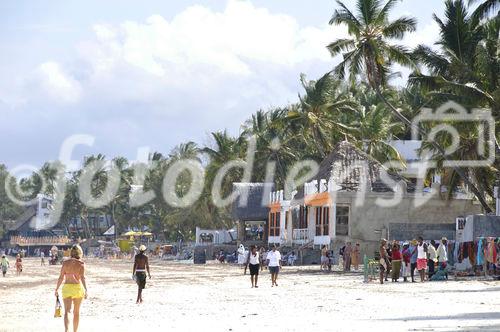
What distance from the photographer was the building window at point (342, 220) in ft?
158

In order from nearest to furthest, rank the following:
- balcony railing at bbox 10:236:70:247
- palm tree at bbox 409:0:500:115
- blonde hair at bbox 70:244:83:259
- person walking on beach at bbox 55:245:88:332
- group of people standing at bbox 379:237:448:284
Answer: person walking on beach at bbox 55:245:88:332, blonde hair at bbox 70:244:83:259, group of people standing at bbox 379:237:448:284, palm tree at bbox 409:0:500:115, balcony railing at bbox 10:236:70:247

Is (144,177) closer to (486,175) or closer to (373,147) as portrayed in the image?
(373,147)

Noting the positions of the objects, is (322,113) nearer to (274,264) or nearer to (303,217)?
(303,217)

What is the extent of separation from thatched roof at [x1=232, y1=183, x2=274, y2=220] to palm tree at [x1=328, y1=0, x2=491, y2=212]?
916 inches

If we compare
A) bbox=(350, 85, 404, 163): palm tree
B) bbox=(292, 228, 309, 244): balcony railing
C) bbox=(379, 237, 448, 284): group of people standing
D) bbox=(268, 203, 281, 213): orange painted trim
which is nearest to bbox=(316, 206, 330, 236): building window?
bbox=(292, 228, 309, 244): balcony railing

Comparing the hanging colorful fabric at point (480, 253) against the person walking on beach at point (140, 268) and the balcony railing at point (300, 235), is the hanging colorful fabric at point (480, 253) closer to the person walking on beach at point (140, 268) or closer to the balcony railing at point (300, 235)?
the person walking on beach at point (140, 268)

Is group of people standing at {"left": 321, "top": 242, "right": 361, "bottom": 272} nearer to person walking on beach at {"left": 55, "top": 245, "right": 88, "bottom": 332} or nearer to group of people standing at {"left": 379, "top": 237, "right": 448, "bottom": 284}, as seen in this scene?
group of people standing at {"left": 379, "top": 237, "right": 448, "bottom": 284}

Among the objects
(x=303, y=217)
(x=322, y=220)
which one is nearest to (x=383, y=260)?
(x=322, y=220)

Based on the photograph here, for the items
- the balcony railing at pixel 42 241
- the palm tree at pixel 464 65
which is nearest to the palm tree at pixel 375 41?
the palm tree at pixel 464 65

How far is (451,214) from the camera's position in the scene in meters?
49.3

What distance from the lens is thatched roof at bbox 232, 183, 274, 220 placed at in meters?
66.8

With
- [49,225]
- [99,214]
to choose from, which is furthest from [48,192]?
[99,214]

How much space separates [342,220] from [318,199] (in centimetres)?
204

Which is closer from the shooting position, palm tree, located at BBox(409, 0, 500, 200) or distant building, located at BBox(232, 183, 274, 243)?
palm tree, located at BBox(409, 0, 500, 200)
